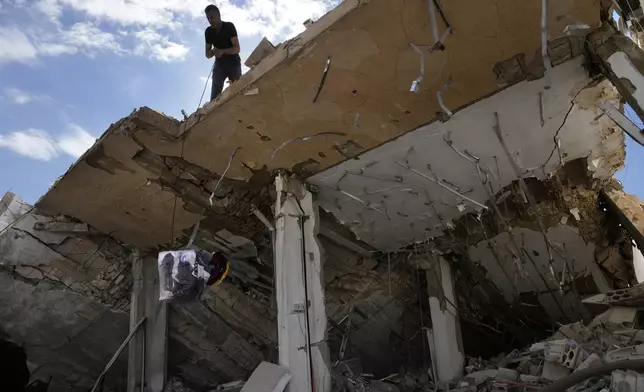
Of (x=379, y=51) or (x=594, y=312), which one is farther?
(x=594, y=312)

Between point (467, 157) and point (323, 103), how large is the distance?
1481 mm

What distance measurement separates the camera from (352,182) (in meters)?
4.79

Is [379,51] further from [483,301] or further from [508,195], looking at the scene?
[483,301]

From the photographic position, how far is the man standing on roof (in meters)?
5.02

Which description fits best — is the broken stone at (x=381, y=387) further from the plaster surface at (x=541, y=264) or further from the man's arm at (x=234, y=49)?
the man's arm at (x=234, y=49)

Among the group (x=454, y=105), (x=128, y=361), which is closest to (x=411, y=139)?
(x=454, y=105)

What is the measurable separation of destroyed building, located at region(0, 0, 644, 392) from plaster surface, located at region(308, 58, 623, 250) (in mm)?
22

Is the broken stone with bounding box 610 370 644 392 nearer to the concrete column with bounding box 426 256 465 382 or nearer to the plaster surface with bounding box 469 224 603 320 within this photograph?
the plaster surface with bounding box 469 224 603 320

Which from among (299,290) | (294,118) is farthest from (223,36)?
(299,290)

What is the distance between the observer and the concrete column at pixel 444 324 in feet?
19.6

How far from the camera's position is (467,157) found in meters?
4.38

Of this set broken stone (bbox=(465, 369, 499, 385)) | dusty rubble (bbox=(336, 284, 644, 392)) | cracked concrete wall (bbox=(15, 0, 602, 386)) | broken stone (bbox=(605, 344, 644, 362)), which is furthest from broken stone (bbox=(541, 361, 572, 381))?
cracked concrete wall (bbox=(15, 0, 602, 386))

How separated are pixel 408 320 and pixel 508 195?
271 centimetres

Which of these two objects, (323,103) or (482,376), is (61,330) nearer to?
(323,103)
